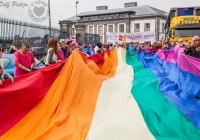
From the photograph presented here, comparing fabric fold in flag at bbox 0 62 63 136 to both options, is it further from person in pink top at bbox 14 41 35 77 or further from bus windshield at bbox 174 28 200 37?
bus windshield at bbox 174 28 200 37

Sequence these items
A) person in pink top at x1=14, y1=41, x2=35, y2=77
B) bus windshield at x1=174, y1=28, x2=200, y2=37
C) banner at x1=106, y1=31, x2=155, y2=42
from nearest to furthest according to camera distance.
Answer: person in pink top at x1=14, y1=41, x2=35, y2=77 → bus windshield at x1=174, y1=28, x2=200, y2=37 → banner at x1=106, y1=31, x2=155, y2=42

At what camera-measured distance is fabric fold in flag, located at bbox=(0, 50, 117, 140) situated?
14.4 feet

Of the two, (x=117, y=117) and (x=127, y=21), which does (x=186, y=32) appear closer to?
(x=117, y=117)

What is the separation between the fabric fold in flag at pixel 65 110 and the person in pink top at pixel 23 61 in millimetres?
1034

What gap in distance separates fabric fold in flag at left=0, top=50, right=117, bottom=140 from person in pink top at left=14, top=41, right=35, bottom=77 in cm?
103

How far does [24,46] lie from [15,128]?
2.38 m

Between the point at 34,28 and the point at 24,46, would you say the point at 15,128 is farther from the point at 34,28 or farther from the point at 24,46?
the point at 34,28

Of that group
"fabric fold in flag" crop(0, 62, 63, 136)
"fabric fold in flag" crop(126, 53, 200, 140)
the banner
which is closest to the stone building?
the banner

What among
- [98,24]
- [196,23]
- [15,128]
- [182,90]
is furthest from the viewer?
[98,24]

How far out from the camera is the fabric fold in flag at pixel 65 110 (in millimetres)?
4395

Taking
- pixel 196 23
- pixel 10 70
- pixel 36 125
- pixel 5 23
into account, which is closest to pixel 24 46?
pixel 10 70

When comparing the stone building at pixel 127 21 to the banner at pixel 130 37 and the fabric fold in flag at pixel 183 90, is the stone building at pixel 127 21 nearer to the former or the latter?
the banner at pixel 130 37

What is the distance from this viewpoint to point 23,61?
652 centimetres

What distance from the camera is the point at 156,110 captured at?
5598mm
